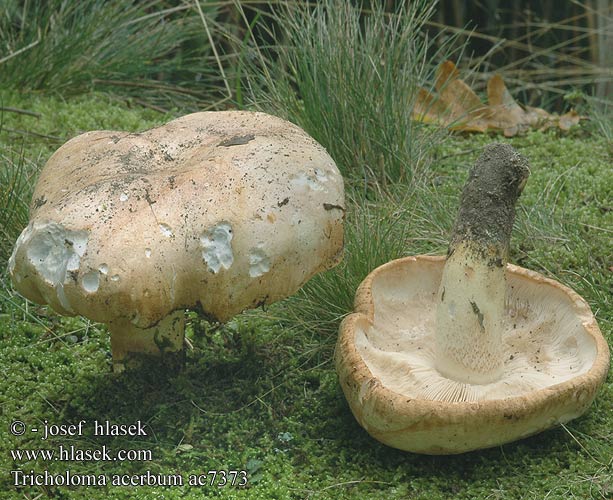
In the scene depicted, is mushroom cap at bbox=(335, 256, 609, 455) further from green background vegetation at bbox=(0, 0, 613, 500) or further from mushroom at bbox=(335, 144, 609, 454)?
green background vegetation at bbox=(0, 0, 613, 500)

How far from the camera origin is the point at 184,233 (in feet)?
6.16

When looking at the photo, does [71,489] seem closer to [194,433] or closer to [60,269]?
[194,433]

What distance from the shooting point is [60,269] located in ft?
6.17

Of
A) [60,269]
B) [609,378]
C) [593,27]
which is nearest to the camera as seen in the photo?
[60,269]

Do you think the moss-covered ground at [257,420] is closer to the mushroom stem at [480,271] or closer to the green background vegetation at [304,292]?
the green background vegetation at [304,292]

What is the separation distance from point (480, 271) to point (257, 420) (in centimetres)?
64

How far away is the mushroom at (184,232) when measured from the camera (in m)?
1.85

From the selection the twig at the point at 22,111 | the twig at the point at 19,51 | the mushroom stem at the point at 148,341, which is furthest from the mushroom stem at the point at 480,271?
the twig at the point at 19,51

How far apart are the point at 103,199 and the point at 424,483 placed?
0.92 m

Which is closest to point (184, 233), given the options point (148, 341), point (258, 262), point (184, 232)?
point (184, 232)

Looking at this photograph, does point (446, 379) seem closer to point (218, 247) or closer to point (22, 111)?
point (218, 247)

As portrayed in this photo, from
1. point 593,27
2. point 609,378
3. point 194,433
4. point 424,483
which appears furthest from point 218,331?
point 593,27

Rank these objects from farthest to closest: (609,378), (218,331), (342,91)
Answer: (342,91)
(218,331)
(609,378)

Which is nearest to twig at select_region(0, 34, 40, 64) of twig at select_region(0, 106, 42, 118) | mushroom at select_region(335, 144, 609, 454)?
twig at select_region(0, 106, 42, 118)
